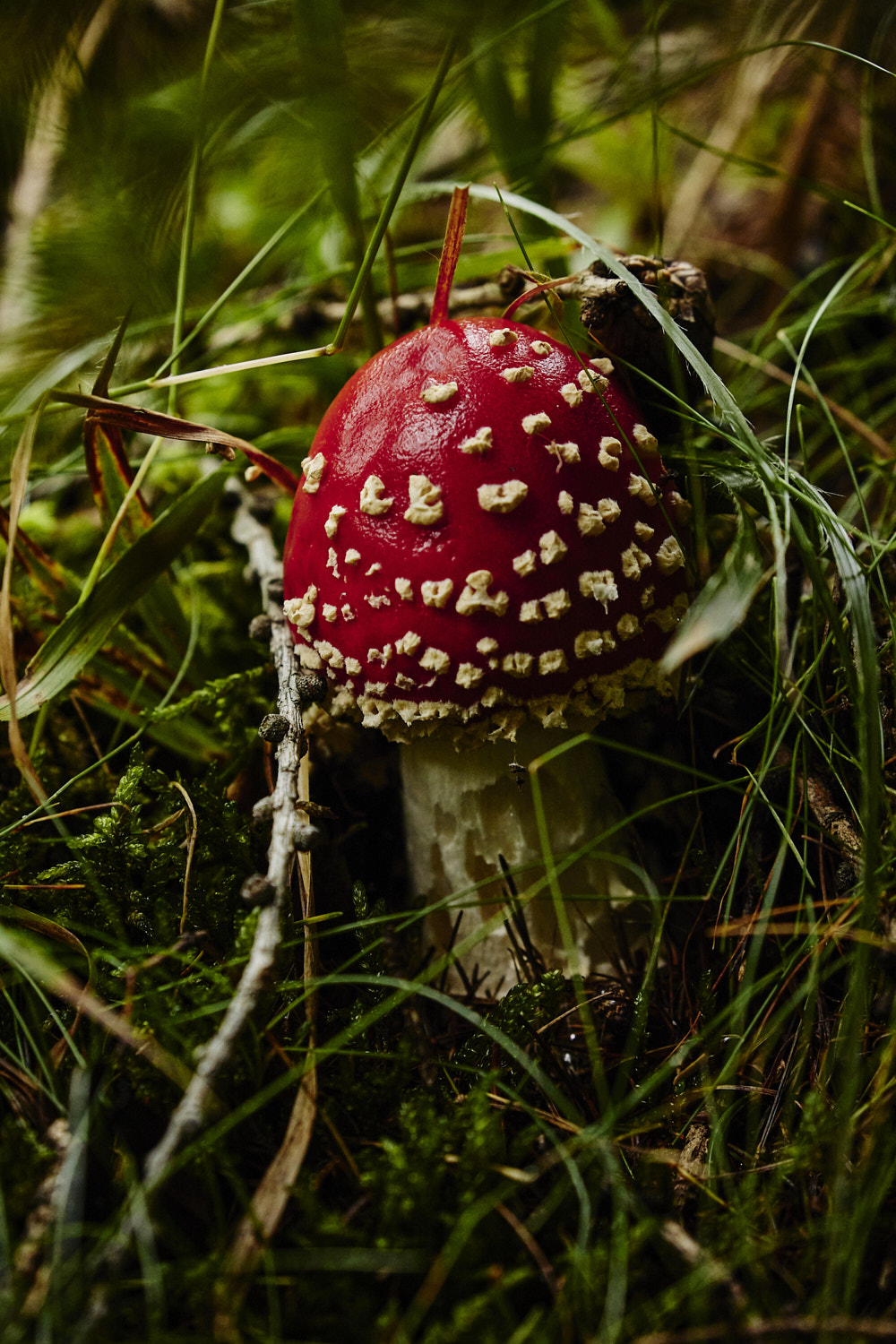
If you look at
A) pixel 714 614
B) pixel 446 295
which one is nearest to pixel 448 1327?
pixel 714 614

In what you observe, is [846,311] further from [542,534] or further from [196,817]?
[196,817]

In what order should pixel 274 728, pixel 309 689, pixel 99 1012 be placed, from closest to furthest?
pixel 99 1012 → pixel 274 728 → pixel 309 689

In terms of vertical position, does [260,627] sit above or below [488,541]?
below

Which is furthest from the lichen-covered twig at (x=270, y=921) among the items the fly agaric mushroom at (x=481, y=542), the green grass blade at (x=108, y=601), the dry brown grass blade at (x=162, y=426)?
the dry brown grass blade at (x=162, y=426)

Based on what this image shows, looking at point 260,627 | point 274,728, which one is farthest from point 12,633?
point 260,627

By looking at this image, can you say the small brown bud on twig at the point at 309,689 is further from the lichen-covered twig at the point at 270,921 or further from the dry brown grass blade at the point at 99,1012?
the dry brown grass blade at the point at 99,1012

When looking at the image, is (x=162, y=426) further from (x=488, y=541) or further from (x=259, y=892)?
(x=259, y=892)
